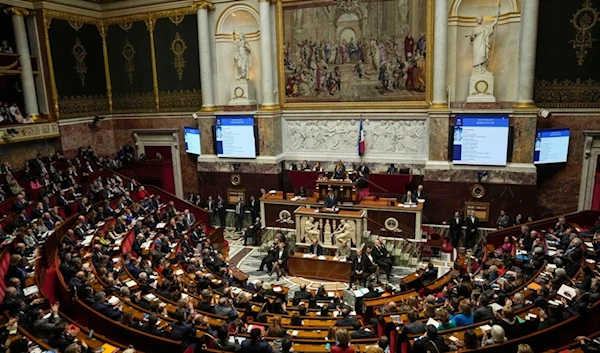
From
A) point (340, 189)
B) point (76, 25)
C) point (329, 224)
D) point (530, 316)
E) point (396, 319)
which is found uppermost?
point (76, 25)

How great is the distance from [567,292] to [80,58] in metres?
21.7

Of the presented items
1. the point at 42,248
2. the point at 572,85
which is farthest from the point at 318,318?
the point at 572,85

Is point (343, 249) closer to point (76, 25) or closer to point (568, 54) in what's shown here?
point (568, 54)

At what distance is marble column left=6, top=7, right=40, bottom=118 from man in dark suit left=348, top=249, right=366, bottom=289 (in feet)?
50.6

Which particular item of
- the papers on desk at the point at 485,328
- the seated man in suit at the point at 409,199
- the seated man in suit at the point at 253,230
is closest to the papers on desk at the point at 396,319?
the papers on desk at the point at 485,328

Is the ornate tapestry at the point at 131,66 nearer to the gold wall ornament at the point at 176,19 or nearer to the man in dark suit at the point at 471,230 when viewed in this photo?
the gold wall ornament at the point at 176,19

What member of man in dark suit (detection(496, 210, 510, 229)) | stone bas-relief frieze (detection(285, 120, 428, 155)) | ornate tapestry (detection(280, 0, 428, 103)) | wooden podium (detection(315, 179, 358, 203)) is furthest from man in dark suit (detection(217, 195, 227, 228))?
man in dark suit (detection(496, 210, 510, 229))

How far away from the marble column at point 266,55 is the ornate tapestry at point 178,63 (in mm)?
3510

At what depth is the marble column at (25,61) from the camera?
62.7ft

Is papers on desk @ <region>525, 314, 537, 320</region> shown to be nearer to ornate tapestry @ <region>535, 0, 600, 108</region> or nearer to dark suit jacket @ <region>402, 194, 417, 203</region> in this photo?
dark suit jacket @ <region>402, 194, 417, 203</region>

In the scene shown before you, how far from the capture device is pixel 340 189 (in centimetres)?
1731

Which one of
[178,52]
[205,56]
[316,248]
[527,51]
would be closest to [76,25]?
[178,52]

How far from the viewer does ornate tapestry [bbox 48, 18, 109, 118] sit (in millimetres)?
20547

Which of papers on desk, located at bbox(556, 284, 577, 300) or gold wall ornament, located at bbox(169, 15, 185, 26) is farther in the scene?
gold wall ornament, located at bbox(169, 15, 185, 26)
